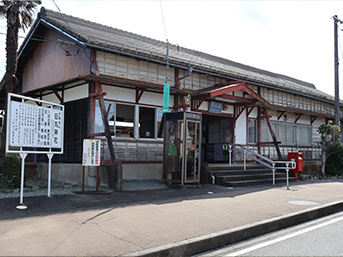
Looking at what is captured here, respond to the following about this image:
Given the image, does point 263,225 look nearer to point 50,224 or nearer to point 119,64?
point 50,224

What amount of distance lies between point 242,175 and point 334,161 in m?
8.25

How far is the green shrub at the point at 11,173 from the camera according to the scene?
9281mm

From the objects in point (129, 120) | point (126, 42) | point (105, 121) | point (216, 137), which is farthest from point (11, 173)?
point (216, 137)

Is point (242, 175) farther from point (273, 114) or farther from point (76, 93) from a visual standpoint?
point (76, 93)

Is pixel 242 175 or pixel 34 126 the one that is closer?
pixel 34 126

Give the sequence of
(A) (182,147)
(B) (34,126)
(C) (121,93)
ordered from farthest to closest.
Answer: (C) (121,93)
(A) (182,147)
(B) (34,126)

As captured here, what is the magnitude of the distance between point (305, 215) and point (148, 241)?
4341 mm

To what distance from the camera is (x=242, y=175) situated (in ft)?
44.9

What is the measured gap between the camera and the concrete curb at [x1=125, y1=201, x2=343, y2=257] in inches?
196

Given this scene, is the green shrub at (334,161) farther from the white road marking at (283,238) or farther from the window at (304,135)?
the white road marking at (283,238)

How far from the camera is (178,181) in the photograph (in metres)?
11.6

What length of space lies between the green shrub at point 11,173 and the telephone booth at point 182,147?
4.95 metres

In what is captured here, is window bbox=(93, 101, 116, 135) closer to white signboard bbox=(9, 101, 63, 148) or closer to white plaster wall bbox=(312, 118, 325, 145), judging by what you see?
white signboard bbox=(9, 101, 63, 148)

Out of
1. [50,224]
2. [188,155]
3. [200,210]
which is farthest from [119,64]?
[50,224]
